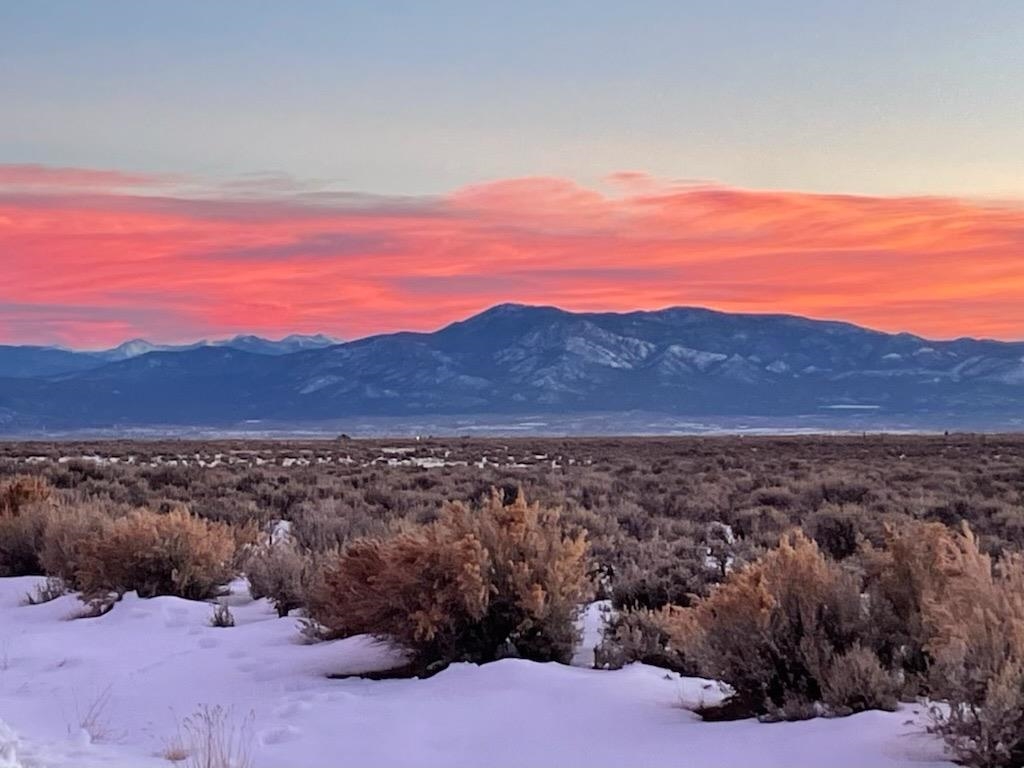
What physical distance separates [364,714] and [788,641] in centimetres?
247

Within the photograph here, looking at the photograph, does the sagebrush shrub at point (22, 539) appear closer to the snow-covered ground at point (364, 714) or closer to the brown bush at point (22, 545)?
the brown bush at point (22, 545)

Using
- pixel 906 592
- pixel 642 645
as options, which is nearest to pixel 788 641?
pixel 906 592

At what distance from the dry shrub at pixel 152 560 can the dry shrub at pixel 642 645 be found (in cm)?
445

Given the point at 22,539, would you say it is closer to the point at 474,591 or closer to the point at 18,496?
the point at 18,496

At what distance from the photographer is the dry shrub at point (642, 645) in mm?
8406

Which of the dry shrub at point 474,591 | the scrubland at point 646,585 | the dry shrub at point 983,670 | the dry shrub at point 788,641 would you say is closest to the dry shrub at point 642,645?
the scrubland at point 646,585

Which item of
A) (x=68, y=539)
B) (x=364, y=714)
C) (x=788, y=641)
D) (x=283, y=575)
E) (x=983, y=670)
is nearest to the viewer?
(x=983, y=670)

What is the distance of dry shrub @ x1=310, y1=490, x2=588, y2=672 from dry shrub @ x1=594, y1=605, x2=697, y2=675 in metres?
0.31

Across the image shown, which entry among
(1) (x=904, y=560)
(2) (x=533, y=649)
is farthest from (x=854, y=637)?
(2) (x=533, y=649)

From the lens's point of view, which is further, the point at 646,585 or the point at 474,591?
the point at 646,585

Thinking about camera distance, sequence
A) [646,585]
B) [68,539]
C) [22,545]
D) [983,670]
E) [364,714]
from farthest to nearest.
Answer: [22,545], [68,539], [646,585], [364,714], [983,670]

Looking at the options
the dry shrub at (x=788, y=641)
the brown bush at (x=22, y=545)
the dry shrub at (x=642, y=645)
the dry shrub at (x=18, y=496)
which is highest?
the dry shrub at (x=788, y=641)

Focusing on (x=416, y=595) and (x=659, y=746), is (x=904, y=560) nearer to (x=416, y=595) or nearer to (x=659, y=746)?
(x=659, y=746)

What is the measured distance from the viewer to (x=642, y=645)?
347 inches
